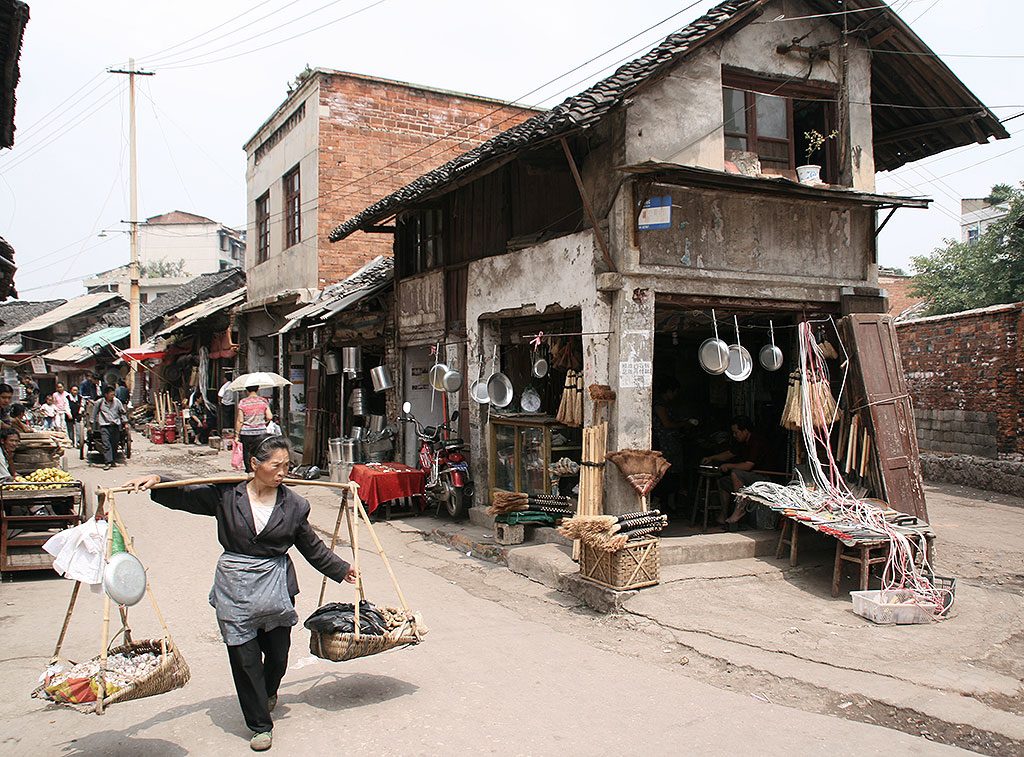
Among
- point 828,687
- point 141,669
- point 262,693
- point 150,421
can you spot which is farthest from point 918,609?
point 150,421

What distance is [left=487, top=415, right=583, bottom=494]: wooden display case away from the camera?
9844 mm

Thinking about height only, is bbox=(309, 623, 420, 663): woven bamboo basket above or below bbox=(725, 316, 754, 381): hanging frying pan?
below

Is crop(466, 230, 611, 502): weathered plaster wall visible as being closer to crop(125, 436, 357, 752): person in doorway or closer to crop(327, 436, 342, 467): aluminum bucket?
crop(327, 436, 342, 467): aluminum bucket

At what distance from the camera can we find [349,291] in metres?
15.7

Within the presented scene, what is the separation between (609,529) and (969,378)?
9.97 m

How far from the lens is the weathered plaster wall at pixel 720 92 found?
337 inches

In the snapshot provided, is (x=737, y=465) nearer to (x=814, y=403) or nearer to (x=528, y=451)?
(x=814, y=403)

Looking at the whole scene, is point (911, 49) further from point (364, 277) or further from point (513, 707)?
point (364, 277)

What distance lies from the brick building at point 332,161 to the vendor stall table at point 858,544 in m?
11.6

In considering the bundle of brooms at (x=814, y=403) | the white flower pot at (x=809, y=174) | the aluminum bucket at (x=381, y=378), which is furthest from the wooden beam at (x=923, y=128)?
the aluminum bucket at (x=381, y=378)

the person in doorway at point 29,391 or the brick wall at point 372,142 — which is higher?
the brick wall at point 372,142

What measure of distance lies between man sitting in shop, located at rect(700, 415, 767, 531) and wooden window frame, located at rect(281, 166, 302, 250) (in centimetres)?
1216

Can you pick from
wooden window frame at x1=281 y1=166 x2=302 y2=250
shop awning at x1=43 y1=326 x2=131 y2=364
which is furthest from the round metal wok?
shop awning at x1=43 y1=326 x2=131 y2=364

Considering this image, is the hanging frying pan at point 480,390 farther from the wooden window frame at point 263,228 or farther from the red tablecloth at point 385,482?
the wooden window frame at point 263,228
